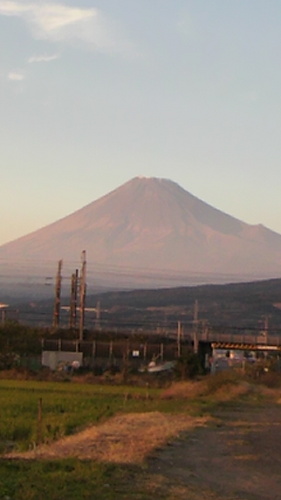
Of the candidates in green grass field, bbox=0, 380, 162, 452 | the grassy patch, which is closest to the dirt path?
the grassy patch

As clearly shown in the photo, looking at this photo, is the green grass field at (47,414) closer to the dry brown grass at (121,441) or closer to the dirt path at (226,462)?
the dry brown grass at (121,441)

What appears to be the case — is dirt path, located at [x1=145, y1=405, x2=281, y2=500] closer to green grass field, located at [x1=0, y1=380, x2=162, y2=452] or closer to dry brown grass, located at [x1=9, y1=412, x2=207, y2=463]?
dry brown grass, located at [x1=9, y1=412, x2=207, y2=463]

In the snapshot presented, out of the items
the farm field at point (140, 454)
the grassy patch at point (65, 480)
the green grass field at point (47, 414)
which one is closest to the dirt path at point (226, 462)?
the farm field at point (140, 454)

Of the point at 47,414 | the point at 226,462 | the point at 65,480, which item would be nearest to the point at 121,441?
the point at 226,462

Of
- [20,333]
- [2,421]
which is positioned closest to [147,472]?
[2,421]

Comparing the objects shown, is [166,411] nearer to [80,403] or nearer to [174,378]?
[80,403]
